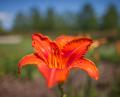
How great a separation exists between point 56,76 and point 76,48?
0.27 metres

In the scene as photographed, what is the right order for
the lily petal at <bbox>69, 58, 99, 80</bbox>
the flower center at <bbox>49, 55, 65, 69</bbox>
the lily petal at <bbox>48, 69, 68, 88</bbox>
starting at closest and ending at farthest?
the lily petal at <bbox>48, 69, 68, 88</bbox>
the lily petal at <bbox>69, 58, 99, 80</bbox>
the flower center at <bbox>49, 55, 65, 69</bbox>

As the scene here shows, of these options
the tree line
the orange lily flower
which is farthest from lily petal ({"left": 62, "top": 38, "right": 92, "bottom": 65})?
the tree line

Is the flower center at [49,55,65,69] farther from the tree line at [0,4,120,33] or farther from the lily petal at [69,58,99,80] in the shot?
the tree line at [0,4,120,33]

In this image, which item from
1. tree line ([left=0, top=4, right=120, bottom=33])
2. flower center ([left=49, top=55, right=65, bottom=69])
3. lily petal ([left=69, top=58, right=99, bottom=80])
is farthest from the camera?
tree line ([left=0, top=4, right=120, bottom=33])

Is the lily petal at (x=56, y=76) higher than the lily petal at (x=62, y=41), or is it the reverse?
the lily petal at (x=62, y=41)

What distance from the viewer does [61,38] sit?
152 centimetres

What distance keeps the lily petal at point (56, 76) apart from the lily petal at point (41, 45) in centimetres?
→ 21

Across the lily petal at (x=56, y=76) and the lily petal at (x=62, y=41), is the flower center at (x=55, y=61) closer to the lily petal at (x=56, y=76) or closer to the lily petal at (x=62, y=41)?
the lily petal at (x=62, y=41)

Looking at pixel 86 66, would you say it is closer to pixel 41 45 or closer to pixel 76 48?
pixel 76 48

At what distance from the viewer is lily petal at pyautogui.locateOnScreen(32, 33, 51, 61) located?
137 centimetres

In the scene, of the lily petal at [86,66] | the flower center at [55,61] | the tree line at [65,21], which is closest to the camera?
the lily petal at [86,66]

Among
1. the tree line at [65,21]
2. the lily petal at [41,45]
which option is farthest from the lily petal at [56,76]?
the tree line at [65,21]

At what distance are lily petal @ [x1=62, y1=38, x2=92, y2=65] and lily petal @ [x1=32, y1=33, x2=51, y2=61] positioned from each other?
0.09 meters

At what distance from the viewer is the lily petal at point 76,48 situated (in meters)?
1.35
